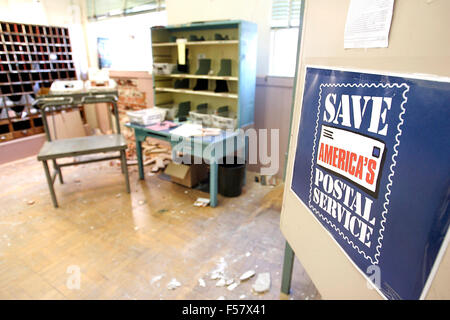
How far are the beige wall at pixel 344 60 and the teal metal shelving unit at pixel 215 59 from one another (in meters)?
1.96

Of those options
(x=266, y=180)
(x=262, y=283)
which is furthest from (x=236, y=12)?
(x=262, y=283)

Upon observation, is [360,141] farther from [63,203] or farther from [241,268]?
[63,203]

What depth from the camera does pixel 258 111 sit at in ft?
11.0

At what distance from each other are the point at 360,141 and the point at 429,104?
0.17 metres

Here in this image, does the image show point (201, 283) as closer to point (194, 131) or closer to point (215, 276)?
point (215, 276)

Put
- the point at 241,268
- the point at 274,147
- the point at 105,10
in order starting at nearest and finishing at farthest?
the point at 241,268, the point at 274,147, the point at 105,10

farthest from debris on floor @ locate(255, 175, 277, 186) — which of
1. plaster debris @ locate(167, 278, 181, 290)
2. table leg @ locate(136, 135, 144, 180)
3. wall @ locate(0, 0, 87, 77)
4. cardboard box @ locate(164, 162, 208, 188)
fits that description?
wall @ locate(0, 0, 87, 77)

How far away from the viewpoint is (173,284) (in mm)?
1829

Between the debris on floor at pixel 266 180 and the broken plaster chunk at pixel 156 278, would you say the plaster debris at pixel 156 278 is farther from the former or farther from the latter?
the debris on floor at pixel 266 180

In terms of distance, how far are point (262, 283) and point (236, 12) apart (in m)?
2.90

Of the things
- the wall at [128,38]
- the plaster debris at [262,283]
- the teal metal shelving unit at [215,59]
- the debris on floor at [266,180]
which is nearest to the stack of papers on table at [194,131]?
the teal metal shelving unit at [215,59]

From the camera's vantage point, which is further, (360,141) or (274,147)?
(274,147)

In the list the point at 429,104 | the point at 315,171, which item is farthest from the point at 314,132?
the point at 429,104

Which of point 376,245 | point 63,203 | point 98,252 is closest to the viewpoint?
point 376,245
